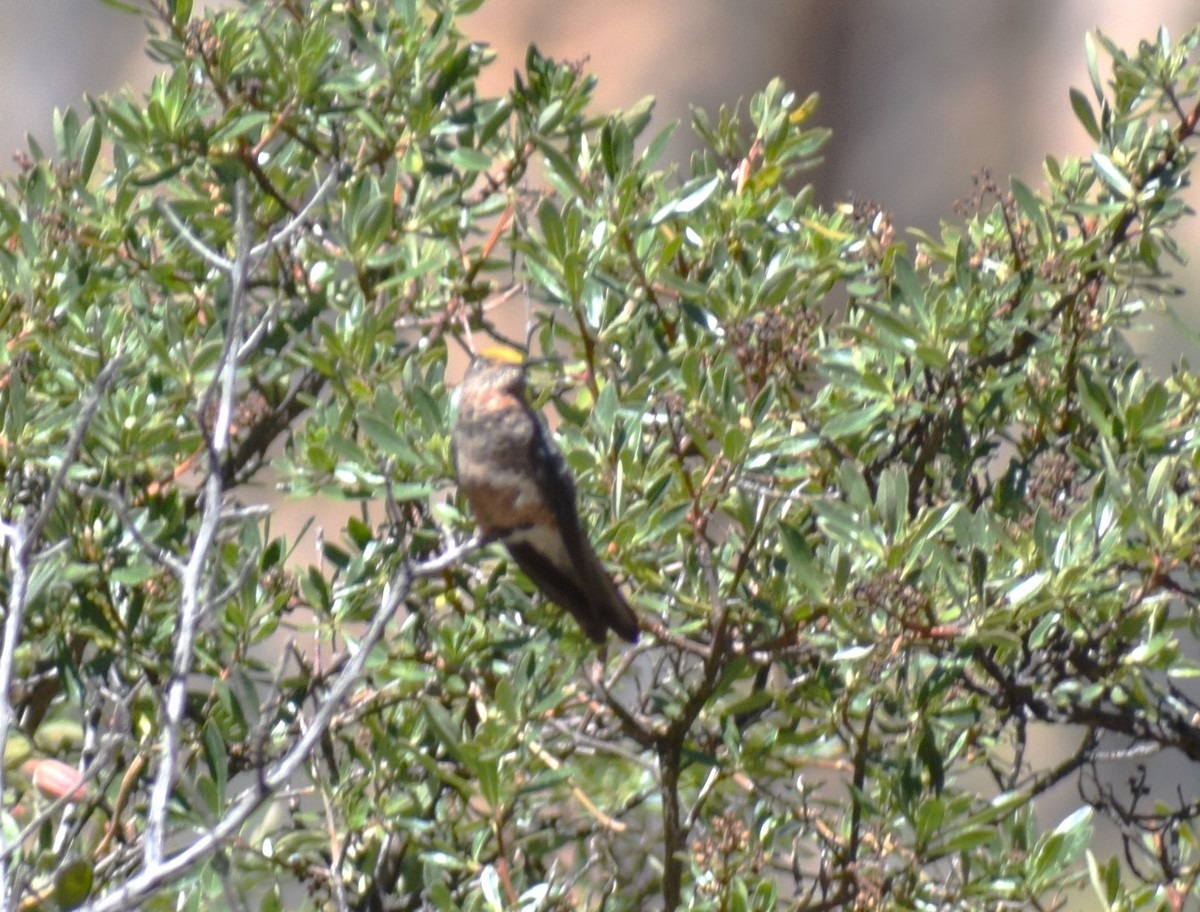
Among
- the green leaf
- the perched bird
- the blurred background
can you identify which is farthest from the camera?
the blurred background

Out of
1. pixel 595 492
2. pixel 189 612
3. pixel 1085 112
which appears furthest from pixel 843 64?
pixel 189 612

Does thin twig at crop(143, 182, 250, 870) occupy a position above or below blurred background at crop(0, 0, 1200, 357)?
below

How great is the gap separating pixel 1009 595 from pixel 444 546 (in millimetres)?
829

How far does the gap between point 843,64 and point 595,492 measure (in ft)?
14.3

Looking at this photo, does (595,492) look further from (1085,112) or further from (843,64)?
(843,64)

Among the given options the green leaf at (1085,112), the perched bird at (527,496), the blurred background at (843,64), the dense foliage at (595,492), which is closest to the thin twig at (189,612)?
the dense foliage at (595,492)

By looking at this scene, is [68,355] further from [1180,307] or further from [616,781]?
[1180,307]

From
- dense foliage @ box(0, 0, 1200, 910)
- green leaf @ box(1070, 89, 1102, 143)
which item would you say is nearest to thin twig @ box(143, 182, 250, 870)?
dense foliage @ box(0, 0, 1200, 910)

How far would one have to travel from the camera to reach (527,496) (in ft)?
5.96

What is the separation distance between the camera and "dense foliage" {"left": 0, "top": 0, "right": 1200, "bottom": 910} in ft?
5.54

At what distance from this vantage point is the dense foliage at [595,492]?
1688mm

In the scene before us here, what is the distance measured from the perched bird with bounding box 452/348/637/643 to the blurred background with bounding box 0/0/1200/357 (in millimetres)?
3500

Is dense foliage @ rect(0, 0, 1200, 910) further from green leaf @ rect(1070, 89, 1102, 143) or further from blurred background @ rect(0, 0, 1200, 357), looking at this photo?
blurred background @ rect(0, 0, 1200, 357)

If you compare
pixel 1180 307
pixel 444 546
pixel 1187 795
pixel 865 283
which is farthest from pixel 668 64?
pixel 444 546
